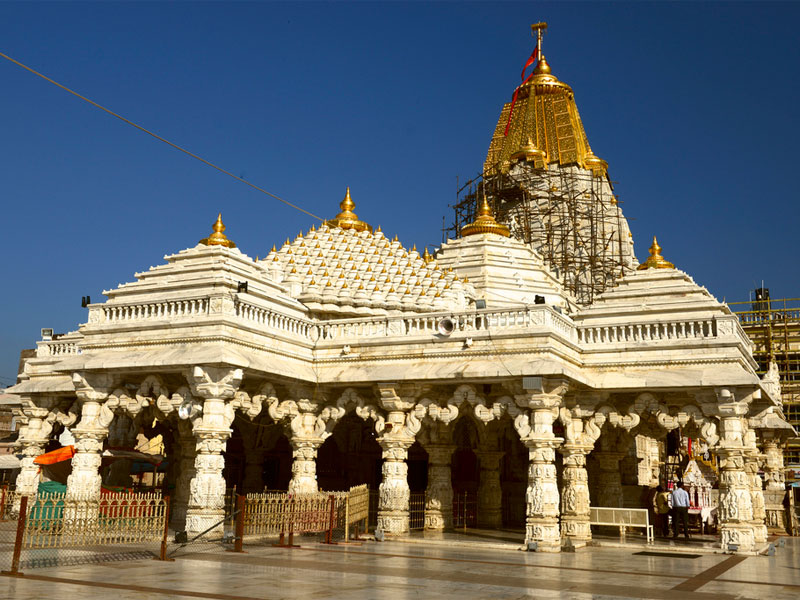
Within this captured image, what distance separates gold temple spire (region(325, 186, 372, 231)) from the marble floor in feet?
64.9

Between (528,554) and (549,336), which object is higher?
(549,336)

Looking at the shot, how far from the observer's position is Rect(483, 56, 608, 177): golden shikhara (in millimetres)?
51719

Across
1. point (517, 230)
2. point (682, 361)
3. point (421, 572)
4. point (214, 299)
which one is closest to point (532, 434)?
point (682, 361)

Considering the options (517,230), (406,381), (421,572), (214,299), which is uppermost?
(517,230)

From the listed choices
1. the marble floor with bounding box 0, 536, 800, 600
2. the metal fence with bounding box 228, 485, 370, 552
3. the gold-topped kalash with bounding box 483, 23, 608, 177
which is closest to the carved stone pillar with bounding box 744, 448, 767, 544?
the marble floor with bounding box 0, 536, 800, 600

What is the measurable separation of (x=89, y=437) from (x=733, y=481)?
50.0ft

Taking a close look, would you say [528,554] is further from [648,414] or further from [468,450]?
[468,450]

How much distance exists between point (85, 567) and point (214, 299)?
296 inches

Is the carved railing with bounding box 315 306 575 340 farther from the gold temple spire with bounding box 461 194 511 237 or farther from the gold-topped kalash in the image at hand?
the gold-topped kalash

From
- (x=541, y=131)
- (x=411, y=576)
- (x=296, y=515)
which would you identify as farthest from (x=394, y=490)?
(x=541, y=131)

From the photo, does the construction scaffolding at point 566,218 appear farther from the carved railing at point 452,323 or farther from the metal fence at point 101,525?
the metal fence at point 101,525

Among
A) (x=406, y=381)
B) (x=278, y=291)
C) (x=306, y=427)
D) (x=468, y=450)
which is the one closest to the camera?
(x=406, y=381)

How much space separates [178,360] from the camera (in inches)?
739

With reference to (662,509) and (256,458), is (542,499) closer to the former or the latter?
(662,509)
